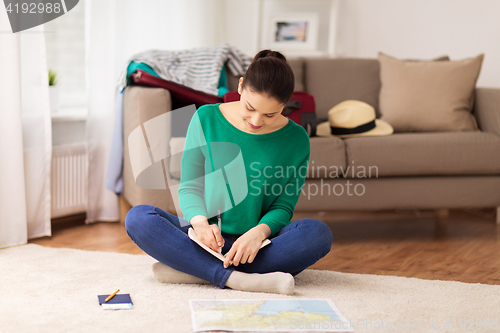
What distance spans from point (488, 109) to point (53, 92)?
200 cm

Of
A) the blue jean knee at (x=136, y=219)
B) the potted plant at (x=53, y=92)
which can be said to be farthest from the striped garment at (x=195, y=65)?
the blue jean knee at (x=136, y=219)

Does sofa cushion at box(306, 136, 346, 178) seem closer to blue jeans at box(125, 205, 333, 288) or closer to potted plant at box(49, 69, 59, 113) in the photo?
blue jeans at box(125, 205, 333, 288)

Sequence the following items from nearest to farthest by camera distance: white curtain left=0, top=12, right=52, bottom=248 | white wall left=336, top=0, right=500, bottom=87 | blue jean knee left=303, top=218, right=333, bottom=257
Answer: blue jean knee left=303, top=218, right=333, bottom=257, white curtain left=0, top=12, right=52, bottom=248, white wall left=336, top=0, right=500, bottom=87

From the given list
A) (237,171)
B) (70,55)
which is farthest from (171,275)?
(70,55)

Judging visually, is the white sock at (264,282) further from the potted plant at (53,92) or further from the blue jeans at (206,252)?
the potted plant at (53,92)

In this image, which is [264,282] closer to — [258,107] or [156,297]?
[156,297]

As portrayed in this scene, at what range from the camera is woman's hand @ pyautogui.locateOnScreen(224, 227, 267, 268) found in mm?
1221

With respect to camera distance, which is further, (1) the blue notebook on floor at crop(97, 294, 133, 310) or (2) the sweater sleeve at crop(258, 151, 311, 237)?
(2) the sweater sleeve at crop(258, 151, 311, 237)

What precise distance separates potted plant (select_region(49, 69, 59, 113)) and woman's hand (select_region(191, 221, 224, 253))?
1.31 m

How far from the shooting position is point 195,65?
7.59 feet

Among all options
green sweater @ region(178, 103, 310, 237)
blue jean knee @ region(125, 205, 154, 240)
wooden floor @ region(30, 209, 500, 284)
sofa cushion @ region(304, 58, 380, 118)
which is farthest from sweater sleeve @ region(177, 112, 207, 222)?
sofa cushion @ region(304, 58, 380, 118)

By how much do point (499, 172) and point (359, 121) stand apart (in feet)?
1.97

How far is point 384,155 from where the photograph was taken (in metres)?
1.92

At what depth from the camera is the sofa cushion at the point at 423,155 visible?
1.91 metres
